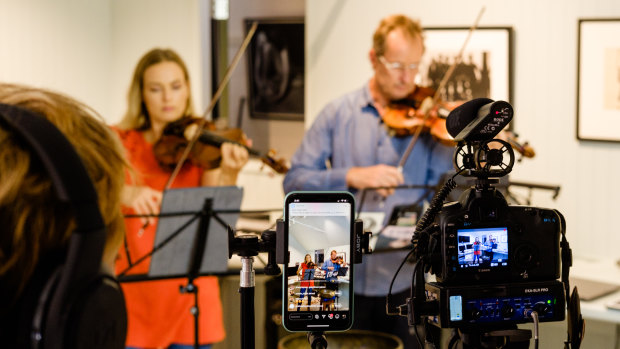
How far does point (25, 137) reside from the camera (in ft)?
2.56

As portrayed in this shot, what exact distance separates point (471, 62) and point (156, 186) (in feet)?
5.39

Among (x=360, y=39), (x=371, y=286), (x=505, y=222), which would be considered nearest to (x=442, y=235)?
(x=505, y=222)

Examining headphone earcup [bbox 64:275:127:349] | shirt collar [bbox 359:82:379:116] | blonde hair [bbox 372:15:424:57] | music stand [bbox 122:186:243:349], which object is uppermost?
blonde hair [bbox 372:15:424:57]

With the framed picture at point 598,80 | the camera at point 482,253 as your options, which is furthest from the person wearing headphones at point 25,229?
the framed picture at point 598,80

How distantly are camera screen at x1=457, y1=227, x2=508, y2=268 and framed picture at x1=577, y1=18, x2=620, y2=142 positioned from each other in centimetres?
237

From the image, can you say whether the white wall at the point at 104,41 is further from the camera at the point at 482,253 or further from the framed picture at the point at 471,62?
the camera at the point at 482,253

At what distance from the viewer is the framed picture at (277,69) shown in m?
4.59

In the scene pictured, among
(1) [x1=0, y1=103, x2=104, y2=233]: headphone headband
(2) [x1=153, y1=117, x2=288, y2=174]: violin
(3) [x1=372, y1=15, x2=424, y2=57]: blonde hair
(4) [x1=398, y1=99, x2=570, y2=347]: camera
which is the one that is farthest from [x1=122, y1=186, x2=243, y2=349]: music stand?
(1) [x1=0, y1=103, x2=104, y2=233]: headphone headband

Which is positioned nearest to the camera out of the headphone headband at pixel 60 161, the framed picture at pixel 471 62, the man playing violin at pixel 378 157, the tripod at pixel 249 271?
the headphone headband at pixel 60 161

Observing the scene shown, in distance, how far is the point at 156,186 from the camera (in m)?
3.28

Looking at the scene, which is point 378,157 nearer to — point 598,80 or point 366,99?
point 366,99

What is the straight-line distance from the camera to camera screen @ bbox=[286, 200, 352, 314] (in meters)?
1.34

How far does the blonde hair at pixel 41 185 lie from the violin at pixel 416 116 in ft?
8.22

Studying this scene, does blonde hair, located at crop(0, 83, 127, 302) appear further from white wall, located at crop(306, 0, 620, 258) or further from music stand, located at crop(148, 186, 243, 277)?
white wall, located at crop(306, 0, 620, 258)
